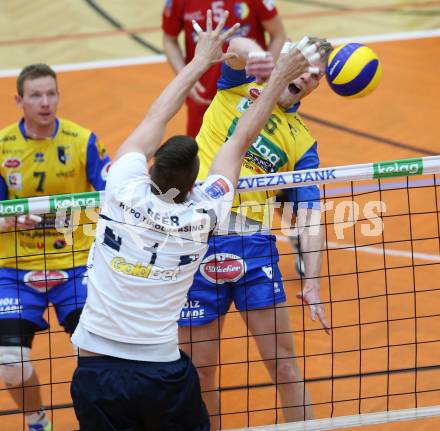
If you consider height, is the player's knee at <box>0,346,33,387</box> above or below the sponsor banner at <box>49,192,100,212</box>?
below

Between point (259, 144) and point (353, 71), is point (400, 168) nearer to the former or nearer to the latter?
point (259, 144)

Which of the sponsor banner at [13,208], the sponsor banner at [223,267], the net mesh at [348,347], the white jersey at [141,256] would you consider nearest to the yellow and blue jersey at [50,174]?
the net mesh at [348,347]

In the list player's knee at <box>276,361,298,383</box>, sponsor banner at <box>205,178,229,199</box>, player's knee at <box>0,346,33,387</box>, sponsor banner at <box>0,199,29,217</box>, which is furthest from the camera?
player's knee at <box>0,346,33,387</box>

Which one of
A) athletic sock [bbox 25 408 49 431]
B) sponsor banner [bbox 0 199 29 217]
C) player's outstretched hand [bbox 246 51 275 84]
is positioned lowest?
athletic sock [bbox 25 408 49 431]

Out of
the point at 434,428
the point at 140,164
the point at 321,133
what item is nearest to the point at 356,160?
the point at 321,133

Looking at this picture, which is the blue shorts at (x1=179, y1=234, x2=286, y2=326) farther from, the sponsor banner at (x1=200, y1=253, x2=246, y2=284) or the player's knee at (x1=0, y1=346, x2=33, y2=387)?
the player's knee at (x1=0, y1=346, x2=33, y2=387)

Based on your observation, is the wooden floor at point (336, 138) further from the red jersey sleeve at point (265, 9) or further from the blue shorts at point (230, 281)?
the red jersey sleeve at point (265, 9)

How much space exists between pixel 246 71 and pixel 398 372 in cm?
230

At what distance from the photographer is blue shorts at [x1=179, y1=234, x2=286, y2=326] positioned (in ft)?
16.4

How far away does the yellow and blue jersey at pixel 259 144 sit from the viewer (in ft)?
16.6

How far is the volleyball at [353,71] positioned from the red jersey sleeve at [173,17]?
6.43 feet

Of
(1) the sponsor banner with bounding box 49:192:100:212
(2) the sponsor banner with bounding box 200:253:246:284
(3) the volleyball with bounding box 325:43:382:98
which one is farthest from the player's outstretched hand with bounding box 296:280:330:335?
(3) the volleyball with bounding box 325:43:382:98

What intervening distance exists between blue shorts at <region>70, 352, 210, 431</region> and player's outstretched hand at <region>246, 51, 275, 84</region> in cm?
157

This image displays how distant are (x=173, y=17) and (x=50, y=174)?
86.7 inches
